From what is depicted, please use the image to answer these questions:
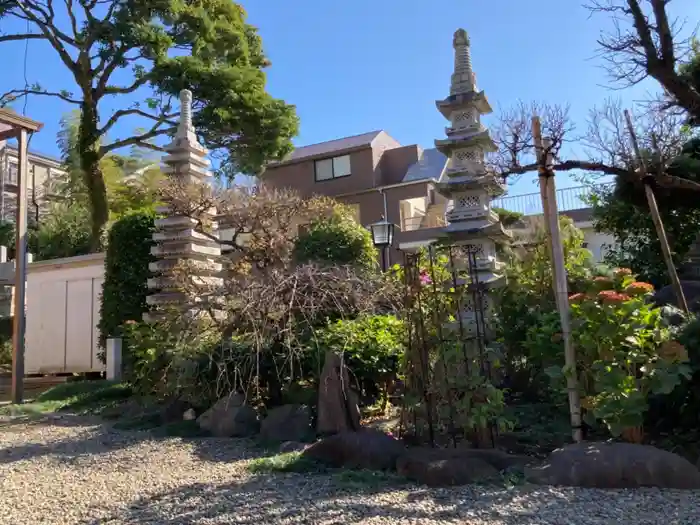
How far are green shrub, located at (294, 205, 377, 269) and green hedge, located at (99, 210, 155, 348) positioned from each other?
2837 mm

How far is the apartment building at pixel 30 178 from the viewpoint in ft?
79.4

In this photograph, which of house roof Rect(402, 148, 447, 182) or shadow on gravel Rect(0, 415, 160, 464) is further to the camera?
house roof Rect(402, 148, 447, 182)

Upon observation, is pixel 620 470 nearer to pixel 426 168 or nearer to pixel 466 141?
pixel 466 141

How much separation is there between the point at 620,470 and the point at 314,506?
6.19 ft

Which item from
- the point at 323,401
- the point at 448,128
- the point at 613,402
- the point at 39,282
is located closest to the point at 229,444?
the point at 323,401

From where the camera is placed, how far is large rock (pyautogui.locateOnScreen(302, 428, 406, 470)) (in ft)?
14.9

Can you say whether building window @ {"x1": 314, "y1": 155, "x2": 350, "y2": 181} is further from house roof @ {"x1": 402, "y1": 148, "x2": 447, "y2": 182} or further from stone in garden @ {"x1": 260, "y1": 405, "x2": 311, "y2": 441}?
stone in garden @ {"x1": 260, "y1": 405, "x2": 311, "y2": 441}

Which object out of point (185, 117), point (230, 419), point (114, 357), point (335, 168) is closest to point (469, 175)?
point (230, 419)

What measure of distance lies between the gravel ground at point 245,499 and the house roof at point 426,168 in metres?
19.9

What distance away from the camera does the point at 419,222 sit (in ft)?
81.9

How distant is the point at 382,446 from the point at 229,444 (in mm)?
1609

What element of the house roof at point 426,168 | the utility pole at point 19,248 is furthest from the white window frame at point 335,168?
the utility pole at point 19,248

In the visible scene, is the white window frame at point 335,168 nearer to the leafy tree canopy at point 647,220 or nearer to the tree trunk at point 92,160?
the tree trunk at point 92,160

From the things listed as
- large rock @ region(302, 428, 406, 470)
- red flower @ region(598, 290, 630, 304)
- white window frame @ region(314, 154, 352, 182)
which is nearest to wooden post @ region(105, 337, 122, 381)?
large rock @ region(302, 428, 406, 470)
